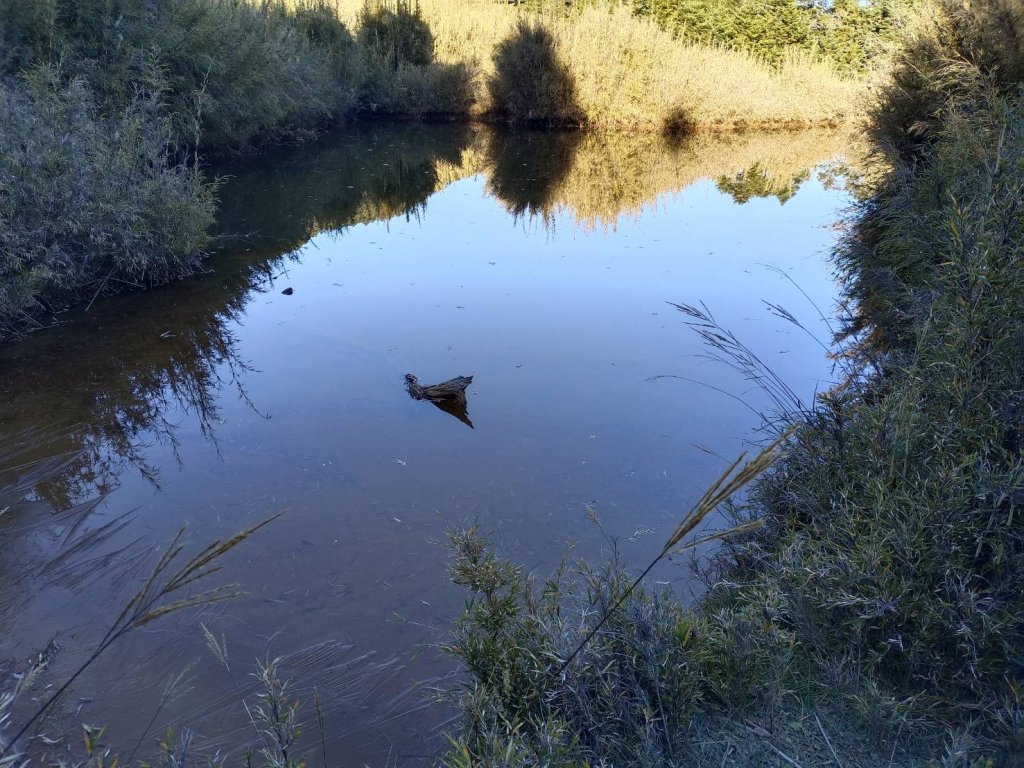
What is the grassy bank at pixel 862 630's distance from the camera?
1985mm

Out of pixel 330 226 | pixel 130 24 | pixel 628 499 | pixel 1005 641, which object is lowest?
pixel 330 226

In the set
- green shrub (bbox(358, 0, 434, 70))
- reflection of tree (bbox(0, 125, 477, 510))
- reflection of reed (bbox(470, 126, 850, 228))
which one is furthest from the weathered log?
green shrub (bbox(358, 0, 434, 70))

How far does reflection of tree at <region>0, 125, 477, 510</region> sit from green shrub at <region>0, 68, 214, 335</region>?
1.05 feet

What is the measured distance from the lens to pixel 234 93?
13297 millimetres

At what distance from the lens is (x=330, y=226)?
34.2 ft

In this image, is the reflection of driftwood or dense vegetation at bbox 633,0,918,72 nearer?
the reflection of driftwood

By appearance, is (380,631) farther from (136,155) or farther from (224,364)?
(136,155)

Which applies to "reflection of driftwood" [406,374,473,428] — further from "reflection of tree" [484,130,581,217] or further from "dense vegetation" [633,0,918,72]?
"dense vegetation" [633,0,918,72]

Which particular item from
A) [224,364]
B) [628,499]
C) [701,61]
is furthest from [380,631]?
[701,61]

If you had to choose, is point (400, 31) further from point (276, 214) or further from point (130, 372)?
point (130, 372)

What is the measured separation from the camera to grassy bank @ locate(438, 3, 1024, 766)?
1.99 metres

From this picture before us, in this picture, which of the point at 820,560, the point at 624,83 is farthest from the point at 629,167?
the point at 820,560

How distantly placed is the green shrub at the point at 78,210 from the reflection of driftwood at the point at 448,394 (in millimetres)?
3391

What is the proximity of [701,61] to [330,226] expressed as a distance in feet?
44.5
